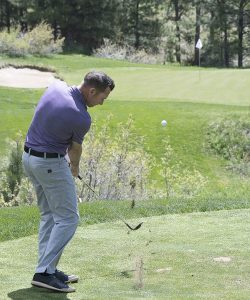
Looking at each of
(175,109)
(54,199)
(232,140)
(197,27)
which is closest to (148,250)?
(54,199)

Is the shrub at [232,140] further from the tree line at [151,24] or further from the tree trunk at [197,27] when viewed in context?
the tree trunk at [197,27]

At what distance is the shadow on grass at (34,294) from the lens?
5157mm

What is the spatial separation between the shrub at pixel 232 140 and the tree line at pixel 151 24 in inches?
1287

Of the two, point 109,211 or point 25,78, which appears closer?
point 109,211

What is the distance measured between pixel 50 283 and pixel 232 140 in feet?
48.8

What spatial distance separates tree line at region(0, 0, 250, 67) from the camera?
170 ft

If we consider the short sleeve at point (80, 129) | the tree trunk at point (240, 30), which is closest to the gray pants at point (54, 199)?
the short sleeve at point (80, 129)

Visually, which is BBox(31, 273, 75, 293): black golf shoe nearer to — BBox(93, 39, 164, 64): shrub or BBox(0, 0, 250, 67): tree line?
BBox(93, 39, 164, 64): shrub

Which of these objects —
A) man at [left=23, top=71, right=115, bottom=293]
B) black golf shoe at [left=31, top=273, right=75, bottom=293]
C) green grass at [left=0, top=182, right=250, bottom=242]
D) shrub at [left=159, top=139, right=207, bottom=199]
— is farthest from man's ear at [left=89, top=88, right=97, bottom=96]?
shrub at [left=159, top=139, right=207, bottom=199]

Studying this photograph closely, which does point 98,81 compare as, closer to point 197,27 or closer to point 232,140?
point 232,140

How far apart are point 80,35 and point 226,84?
104 ft

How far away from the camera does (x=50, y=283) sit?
5.37m

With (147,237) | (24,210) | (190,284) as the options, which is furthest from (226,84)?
(190,284)

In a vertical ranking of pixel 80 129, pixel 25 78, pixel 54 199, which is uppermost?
pixel 25 78
